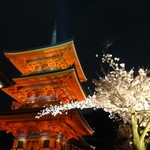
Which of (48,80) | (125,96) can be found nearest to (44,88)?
(48,80)

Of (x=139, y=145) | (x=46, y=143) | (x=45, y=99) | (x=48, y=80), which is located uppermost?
(x=48, y=80)

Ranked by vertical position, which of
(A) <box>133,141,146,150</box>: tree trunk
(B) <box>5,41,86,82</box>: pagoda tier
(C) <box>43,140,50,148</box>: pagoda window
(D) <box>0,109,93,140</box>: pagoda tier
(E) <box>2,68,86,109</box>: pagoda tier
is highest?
(B) <box>5,41,86,82</box>: pagoda tier

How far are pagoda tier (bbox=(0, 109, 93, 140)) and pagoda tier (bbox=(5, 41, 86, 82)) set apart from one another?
615 cm

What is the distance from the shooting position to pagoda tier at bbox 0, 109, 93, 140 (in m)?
13.0

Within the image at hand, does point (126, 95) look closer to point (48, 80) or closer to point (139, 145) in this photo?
point (139, 145)

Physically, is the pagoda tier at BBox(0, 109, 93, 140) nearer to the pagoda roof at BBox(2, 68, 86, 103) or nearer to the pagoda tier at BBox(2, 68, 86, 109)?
the pagoda tier at BBox(2, 68, 86, 109)

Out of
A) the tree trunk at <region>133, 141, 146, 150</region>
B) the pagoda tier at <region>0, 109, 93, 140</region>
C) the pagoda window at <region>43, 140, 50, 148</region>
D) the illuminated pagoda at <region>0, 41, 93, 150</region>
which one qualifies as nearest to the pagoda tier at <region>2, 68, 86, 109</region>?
the illuminated pagoda at <region>0, 41, 93, 150</region>

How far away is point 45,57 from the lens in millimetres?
18891

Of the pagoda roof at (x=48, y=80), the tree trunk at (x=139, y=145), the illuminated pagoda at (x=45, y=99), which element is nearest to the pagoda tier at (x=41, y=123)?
the illuminated pagoda at (x=45, y=99)

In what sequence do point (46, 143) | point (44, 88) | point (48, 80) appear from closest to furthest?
point (46, 143)
point (48, 80)
point (44, 88)

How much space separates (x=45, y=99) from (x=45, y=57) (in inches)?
204

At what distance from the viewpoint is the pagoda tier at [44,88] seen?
50.8ft

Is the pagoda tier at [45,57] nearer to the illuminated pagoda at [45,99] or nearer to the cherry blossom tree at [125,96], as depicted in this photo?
the illuminated pagoda at [45,99]

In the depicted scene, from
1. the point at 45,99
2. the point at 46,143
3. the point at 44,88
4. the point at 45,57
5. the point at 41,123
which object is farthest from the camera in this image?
the point at 45,57
